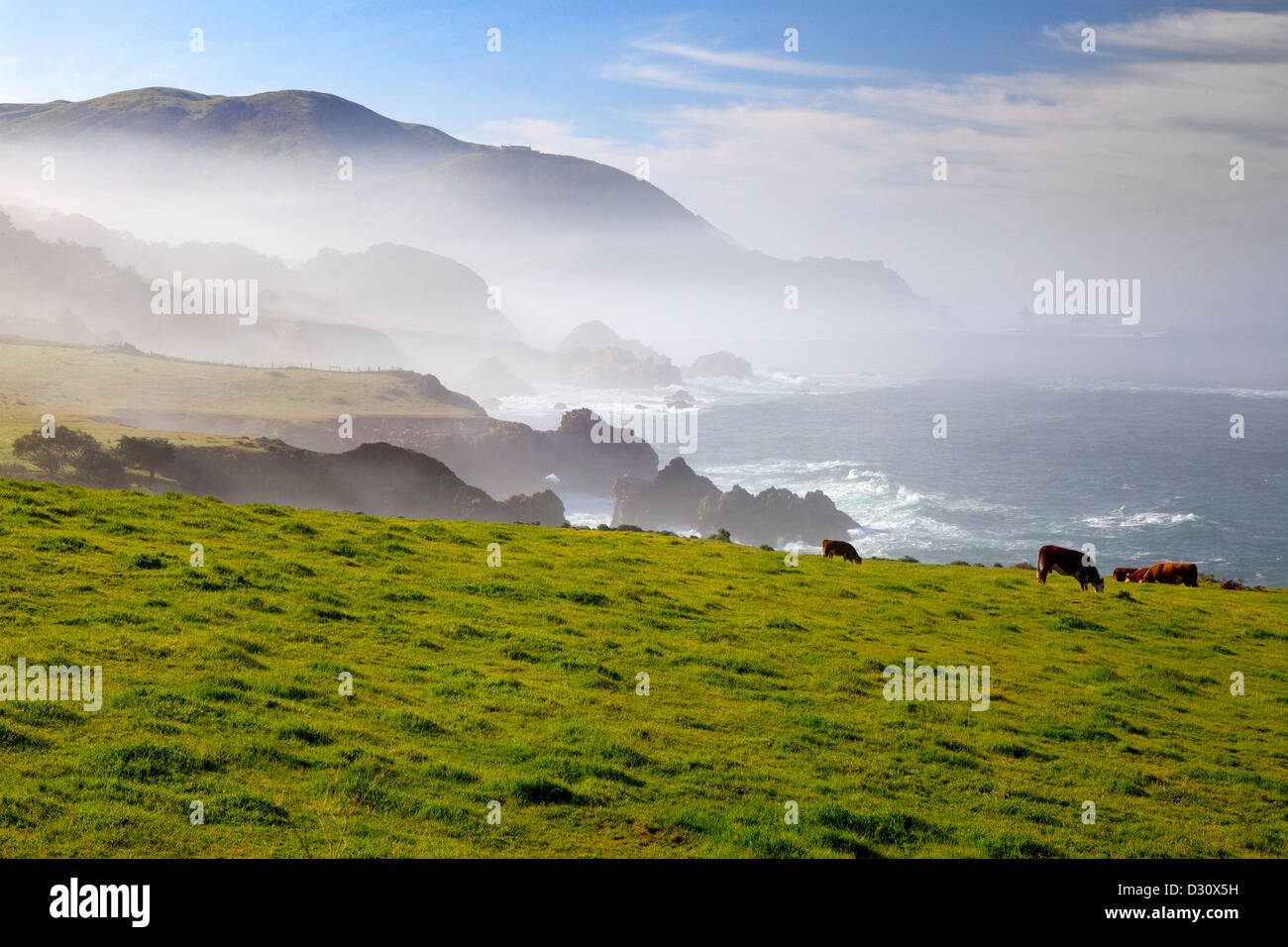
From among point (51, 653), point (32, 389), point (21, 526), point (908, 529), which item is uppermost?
point (32, 389)

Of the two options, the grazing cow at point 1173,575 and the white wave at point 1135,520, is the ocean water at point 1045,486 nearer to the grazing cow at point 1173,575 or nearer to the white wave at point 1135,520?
the white wave at point 1135,520

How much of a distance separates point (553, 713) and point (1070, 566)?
2373 centimetres

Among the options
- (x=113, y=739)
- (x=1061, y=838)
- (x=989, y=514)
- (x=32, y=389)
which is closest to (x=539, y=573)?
(x=113, y=739)

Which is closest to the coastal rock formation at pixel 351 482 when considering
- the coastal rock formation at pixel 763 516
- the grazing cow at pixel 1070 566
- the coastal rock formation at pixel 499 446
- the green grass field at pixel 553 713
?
the coastal rock formation at pixel 763 516

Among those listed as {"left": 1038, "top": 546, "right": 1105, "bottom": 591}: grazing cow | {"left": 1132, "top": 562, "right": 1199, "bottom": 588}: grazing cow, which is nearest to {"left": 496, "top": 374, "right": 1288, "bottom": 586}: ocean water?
{"left": 1132, "top": 562, "right": 1199, "bottom": 588}: grazing cow

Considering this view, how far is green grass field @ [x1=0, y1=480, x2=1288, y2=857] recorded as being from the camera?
33.3ft

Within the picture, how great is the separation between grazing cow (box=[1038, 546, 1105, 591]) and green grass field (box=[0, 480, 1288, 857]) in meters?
4.14

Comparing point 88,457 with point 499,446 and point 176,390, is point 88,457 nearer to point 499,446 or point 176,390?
point 499,446

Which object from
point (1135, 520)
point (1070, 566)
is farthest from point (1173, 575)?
point (1135, 520)

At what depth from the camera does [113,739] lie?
10.8m

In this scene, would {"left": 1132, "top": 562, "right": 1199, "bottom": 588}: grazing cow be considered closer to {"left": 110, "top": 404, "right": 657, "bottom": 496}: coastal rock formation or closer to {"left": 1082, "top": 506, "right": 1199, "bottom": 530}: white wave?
{"left": 1082, "top": 506, "right": 1199, "bottom": 530}: white wave
